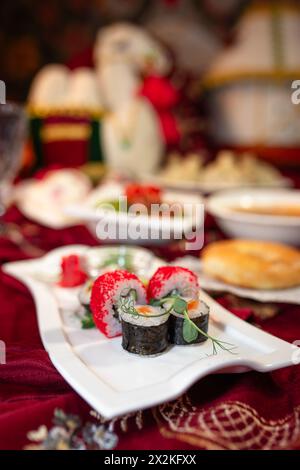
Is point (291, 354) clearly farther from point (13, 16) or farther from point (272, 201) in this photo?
point (13, 16)

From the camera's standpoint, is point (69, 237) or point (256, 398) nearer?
point (256, 398)

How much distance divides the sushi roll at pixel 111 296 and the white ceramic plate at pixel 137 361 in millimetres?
15

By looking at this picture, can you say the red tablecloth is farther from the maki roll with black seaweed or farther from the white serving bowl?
the white serving bowl

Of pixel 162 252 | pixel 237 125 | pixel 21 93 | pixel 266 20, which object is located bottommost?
pixel 162 252

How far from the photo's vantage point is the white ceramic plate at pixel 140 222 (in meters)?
0.86

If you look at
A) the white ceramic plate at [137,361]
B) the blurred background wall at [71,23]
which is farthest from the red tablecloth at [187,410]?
the blurred background wall at [71,23]

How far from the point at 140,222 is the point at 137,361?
0.43 metres

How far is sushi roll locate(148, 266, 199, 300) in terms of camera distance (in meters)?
0.52

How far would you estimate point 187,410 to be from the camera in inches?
17.1
